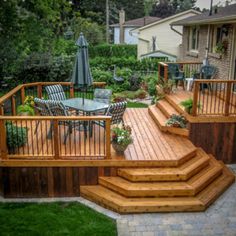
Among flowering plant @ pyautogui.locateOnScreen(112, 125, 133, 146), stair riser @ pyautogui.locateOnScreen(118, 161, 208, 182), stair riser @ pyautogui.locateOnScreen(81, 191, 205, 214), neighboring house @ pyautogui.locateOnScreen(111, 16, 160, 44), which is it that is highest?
neighboring house @ pyautogui.locateOnScreen(111, 16, 160, 44)

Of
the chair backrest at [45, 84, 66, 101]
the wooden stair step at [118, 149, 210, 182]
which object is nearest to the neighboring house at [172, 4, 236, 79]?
the wooden stair step at [118, 149, 210, 182]

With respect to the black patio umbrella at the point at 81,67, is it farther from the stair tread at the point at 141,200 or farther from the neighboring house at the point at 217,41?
A: the neighboring house at the point at 217,41

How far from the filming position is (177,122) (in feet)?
24.9

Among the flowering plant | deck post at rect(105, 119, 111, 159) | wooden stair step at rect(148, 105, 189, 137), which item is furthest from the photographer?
wooden stair step at rect(148, 105, 189, 137)

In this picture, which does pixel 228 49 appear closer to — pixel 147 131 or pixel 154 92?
pixel 154 92

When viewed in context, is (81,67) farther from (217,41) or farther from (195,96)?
(217,41)

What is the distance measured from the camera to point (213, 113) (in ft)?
24.3

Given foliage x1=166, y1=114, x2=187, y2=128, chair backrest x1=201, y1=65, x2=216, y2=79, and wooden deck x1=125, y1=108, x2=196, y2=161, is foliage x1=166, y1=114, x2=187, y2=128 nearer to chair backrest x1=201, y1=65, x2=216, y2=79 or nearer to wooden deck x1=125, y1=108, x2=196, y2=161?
wooden deck x1=125, y1=108, x2=196, y2=161

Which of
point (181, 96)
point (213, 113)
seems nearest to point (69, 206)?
point (213, 113)

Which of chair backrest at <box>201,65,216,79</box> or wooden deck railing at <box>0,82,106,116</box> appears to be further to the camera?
chair backrest at <box>201,65,216,79</box>

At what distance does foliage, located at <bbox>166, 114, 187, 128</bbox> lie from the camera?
7.57 m

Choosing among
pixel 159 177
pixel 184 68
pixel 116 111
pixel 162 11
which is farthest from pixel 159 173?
pixel 162 11

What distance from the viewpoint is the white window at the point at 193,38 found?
43.5 feet

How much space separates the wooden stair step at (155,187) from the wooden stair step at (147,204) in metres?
0.09
